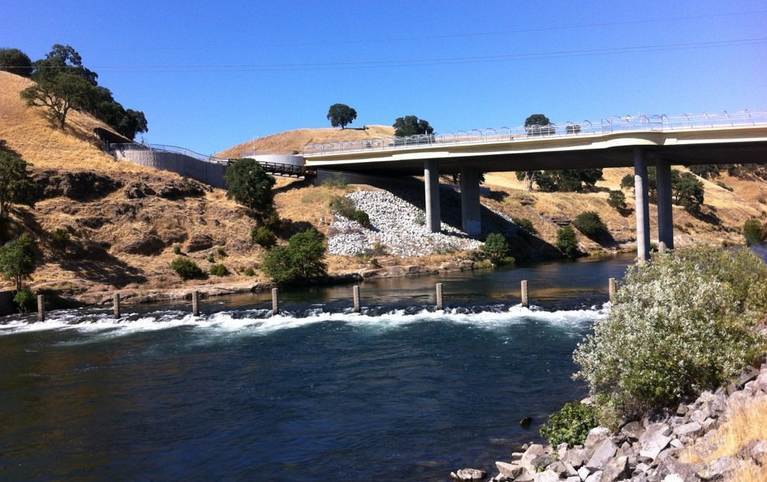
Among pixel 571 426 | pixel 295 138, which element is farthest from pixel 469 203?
pixel 295 138

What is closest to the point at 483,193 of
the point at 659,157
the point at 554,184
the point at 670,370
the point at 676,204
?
the point at 554,184

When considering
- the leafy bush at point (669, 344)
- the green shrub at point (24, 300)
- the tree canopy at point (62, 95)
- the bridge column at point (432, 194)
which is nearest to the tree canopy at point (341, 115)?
the tree canopy at point (62, 95)

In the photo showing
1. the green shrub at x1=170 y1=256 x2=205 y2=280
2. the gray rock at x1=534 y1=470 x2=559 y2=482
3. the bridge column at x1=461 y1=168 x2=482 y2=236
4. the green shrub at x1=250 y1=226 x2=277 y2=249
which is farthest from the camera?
the bridge column at x1=461 y1=168 x2=482 y2=236

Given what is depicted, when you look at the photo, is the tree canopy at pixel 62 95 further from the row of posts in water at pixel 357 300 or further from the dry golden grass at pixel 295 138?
the dry golden grass at pixel 295 138

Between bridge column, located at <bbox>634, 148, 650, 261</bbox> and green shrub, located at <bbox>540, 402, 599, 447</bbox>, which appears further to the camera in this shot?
bridge column, located at <bbox>634, 148, 650, 261</bbox>

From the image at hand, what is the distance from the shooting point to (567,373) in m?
22.6

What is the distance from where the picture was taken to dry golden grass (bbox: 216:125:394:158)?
523 ft

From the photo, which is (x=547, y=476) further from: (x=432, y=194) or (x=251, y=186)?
(x=251, y=186)

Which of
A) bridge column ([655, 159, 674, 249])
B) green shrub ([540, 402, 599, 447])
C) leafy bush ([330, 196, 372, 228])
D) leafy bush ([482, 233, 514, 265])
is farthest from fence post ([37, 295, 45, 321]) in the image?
bridge column ([655, 159, 674, 249])

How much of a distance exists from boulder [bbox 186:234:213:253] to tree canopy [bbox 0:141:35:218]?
14915mm

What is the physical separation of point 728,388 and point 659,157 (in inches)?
1933

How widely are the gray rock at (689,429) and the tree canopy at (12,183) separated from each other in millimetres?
56989

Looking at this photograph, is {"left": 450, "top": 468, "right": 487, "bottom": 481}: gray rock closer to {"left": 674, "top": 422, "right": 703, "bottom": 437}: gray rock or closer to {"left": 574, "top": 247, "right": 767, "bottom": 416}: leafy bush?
{"left": 574, "top": 247, "right": 767, "bottom": 416}: leafy bush

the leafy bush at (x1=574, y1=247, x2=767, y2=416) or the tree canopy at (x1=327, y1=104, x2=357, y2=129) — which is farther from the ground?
the tree canopy at (x1=327, y1=104, x2=357, y2=129)
